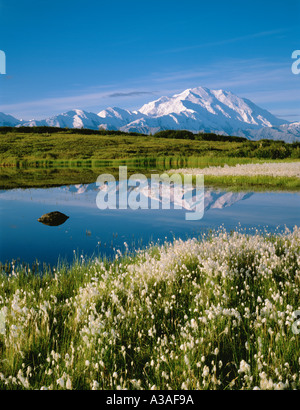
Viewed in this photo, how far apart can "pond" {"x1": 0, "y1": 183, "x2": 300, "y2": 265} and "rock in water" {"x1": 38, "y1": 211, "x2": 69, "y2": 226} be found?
0.34 m

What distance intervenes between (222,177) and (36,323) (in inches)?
1140

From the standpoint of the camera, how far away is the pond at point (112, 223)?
12422 mm

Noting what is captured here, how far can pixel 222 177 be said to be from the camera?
33156 millimetres

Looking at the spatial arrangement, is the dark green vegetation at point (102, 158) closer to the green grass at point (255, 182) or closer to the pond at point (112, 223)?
the green grass at point (255, 182)

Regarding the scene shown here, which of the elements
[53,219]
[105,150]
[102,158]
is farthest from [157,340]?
[105,150]

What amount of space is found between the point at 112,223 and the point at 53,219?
3.04m

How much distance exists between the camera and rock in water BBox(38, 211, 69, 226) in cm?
1716

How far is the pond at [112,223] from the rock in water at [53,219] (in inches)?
13.3

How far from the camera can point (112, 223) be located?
54.7 ft

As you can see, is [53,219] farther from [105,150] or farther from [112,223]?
[105,150]

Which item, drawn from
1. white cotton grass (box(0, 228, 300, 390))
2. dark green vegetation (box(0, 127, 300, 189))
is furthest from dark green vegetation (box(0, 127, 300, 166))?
white cotton grass (box(0, 228, 300, 390))
